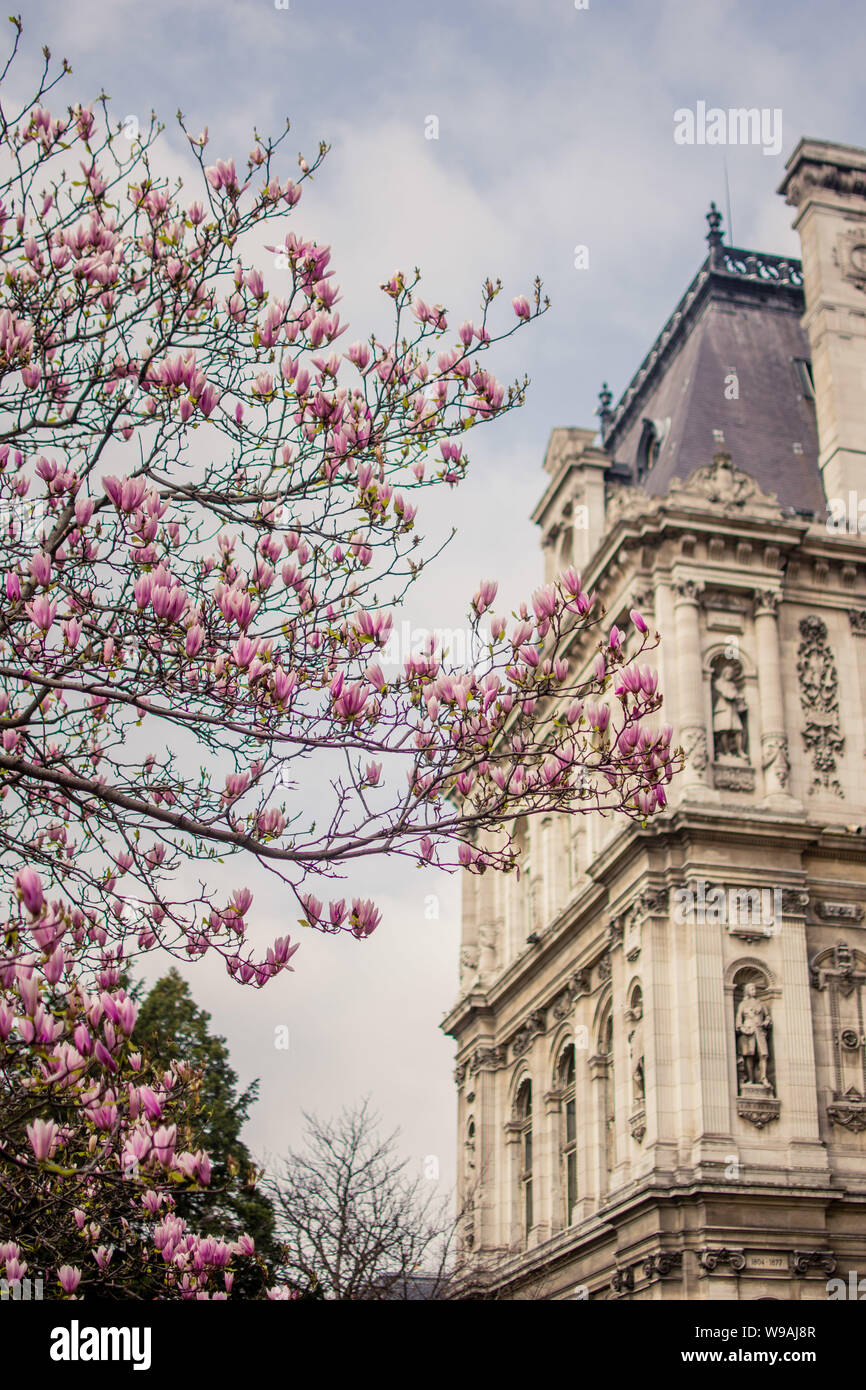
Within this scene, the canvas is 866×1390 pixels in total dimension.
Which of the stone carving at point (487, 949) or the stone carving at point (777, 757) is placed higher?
the stone carving at point (777, 757)

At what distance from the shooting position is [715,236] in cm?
4478

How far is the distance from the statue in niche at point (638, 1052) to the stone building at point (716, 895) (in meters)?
0.07

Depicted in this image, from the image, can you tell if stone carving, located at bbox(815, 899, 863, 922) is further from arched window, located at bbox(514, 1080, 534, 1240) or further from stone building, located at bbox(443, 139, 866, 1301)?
arched window, located at bbox(514, 1080, 534, 1240)

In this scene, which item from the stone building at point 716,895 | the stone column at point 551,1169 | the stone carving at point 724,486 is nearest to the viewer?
the stone building at point 716,895

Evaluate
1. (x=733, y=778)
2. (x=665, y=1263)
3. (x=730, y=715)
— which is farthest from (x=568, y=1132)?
(x=730, y=715)

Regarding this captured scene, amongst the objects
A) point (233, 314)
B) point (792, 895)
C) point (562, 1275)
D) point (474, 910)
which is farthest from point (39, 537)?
point (474, 910)

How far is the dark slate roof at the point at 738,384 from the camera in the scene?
124 feet

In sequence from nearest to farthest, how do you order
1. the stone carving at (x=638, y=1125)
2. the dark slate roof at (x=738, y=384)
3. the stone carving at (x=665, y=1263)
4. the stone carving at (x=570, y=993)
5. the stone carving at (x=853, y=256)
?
the stone carving at (x=665, y=1263) < the stone carving at (x=638, y=1125) < the stone carving at (x=570, y=993) < the dark slate roof at (x=738, y=384) < the stone carving at (x=853, y=256)

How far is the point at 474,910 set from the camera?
4559cm

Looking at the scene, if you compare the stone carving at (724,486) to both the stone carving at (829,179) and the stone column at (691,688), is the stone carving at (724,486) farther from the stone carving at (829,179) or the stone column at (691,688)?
the stone carving at (829,179)

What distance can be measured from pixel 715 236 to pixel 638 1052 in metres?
26.0

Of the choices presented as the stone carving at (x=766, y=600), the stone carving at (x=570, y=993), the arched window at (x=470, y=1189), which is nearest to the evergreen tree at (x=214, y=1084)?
the arched window at (x=470, y=1189)

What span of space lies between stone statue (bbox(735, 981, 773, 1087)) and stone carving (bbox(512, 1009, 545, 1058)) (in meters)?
9.56
